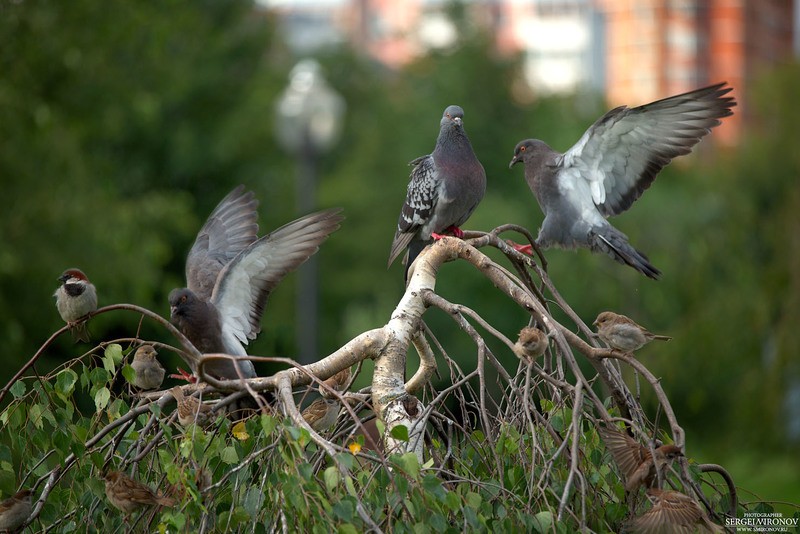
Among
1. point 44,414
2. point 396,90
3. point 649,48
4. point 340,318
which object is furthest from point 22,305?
point 649,48

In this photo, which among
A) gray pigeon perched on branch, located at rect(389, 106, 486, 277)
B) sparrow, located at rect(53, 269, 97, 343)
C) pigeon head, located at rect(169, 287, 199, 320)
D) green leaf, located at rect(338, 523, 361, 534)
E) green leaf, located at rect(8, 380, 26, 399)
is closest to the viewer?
green leaf, located at rect(338, 523, 361, 534)

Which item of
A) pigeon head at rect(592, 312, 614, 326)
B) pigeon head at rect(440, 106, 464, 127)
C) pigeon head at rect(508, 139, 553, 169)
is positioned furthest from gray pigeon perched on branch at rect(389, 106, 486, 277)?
pigeon head at rect(592, 312, 614, 326)

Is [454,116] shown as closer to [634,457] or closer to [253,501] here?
[634,457]

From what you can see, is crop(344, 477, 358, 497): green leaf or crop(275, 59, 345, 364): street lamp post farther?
crop(275, 59, 345, 364): street lamp post

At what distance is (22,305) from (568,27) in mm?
55764

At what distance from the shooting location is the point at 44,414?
3066 millimetres

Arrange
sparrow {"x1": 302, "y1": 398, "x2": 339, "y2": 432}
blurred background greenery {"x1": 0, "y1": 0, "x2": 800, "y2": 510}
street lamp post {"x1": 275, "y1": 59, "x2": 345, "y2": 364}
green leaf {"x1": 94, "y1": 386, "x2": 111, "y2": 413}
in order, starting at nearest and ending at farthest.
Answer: green leaf {"x1": 94, "y1": 386, "x2": 111, "y2": 413}, sparrow {"x1": 302, "y1": 398, "x2": 339, "y2": 432}, blurred background greenery {"x1": 0, "y1": 0, "x2": 800, "y2": 510}, street lamp post {"x1": 275, "y1": 59, "x2": 345, "y2": 364}

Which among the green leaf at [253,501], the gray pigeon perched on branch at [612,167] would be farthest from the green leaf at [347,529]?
the gray pigeon perched on branch at [612,167]

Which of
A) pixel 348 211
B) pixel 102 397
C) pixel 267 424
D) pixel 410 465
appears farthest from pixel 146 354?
pixel 348 211

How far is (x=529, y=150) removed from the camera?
210 inches

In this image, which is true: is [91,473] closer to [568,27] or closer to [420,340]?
[420,340]

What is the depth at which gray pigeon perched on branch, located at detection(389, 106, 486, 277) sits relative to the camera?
16.1ft

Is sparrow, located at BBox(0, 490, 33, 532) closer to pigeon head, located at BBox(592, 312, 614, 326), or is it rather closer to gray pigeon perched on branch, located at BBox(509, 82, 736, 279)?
pigeon head, located at BBox(592, 312, 614, 326)

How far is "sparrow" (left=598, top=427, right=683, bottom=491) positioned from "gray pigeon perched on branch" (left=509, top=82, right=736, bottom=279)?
63.7 inches
